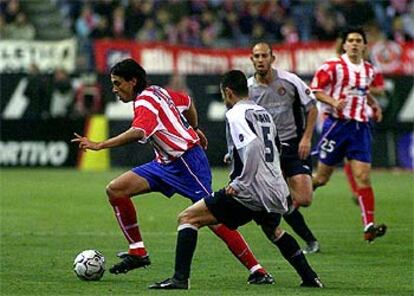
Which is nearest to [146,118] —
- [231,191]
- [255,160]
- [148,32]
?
[231,191]

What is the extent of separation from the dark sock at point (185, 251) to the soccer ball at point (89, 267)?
110 cm

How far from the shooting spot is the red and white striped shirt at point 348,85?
1565 cm

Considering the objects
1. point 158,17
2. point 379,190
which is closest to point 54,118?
point 158,17

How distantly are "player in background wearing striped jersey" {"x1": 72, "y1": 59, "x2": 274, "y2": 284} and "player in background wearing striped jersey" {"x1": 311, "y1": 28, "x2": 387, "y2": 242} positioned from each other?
3.52 m

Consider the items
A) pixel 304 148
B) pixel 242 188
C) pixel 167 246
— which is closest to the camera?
pixel 242 188

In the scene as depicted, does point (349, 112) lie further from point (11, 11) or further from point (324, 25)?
point (324, 25)

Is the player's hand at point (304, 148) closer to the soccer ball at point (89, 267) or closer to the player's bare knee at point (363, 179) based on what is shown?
the player's bare knee at point (363, 179)

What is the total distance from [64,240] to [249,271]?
415 centimetres

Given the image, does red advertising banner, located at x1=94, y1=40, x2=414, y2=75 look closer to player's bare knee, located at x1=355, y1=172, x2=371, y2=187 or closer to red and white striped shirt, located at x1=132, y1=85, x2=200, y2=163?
player's bare knee, located at x1=355, y1=172, x2=371, y2=187

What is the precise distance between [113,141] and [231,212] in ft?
3.77

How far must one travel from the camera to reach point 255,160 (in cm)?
1078

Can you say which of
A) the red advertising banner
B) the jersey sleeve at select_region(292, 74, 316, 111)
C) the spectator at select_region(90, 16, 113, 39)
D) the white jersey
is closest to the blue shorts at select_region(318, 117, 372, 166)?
the jersey sleeve at select_region(292, 74, 316, 111)

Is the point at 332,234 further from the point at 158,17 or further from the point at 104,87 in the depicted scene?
the point at 158,17

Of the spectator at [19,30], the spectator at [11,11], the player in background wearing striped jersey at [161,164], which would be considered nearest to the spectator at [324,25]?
the spectator at [19,30]
